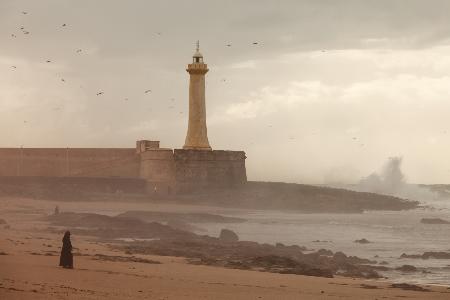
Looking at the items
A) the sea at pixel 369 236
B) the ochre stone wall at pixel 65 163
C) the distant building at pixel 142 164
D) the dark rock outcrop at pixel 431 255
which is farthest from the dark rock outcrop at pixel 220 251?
the ochre stone wall at pixel 65 163

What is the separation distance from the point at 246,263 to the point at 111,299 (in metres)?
7.26

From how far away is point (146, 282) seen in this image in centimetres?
1127

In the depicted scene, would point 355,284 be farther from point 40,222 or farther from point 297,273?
point 40,222

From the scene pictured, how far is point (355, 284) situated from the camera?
13.6 metres

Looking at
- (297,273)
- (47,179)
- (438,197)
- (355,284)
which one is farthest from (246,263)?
(438,197)

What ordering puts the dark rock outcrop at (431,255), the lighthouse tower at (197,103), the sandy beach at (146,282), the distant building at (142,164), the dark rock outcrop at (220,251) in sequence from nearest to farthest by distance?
1. the sandy beach at (146,282)
2. the dark rock outcrop at (220,251)
3. the dark rock outcrop at (431,255)
4. the lighthouse tower at (197,103)
5. the distant building at (142,164)

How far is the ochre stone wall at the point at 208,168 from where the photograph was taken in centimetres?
4284

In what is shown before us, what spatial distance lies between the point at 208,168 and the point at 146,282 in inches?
1277

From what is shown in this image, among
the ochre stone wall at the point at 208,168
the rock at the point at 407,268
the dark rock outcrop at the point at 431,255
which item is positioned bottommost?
the rock at the point at 407,268

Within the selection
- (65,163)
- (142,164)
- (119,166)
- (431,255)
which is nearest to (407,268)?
(431,255)

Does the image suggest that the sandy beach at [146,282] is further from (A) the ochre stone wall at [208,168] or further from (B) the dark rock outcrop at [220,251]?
(A) the ochre stone wall at [208,168]

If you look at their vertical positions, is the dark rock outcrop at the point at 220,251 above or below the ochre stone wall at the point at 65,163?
below

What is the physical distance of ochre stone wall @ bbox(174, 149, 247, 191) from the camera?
42.8 meters

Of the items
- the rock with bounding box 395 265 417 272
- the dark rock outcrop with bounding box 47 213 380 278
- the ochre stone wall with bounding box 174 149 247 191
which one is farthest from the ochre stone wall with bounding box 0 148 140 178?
the rock with bounding box 395 265 417 272
